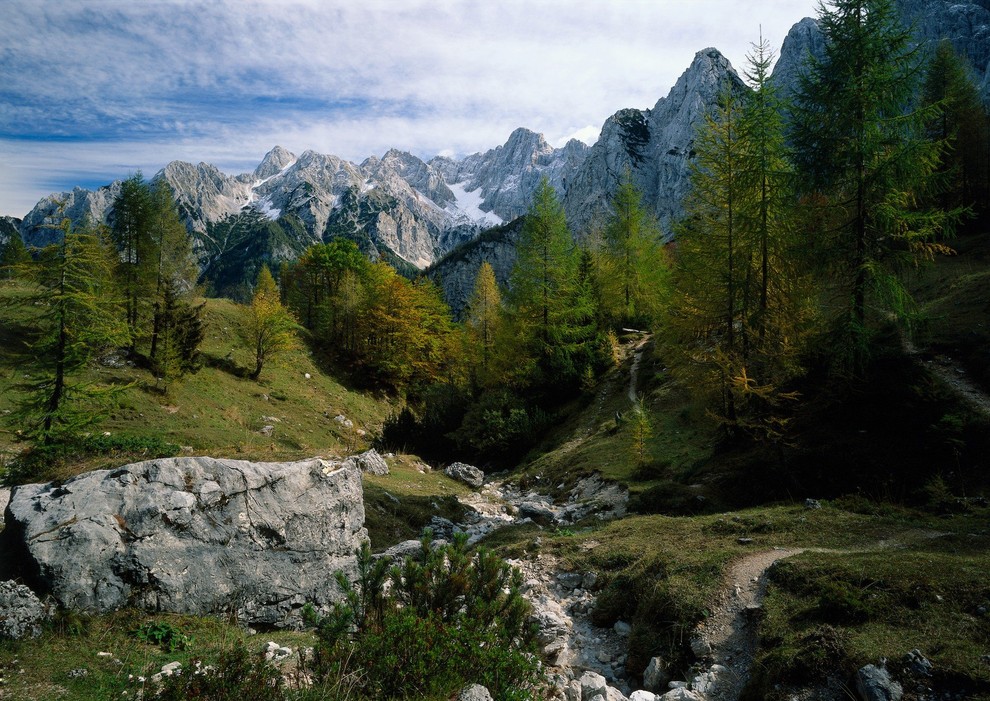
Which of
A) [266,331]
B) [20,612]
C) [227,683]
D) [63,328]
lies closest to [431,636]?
[227,683]

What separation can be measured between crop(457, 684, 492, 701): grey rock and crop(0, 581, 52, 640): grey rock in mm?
5289

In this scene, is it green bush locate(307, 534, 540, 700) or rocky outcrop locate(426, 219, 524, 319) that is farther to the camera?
rocky outcrop locate(426, 219, 524, 319)

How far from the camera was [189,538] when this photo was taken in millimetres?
7574

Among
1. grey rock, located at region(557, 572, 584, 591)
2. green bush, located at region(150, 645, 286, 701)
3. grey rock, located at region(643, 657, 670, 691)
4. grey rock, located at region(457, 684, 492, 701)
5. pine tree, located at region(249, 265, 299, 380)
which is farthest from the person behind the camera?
pine tree, located at region(249, 265, 299, 380)

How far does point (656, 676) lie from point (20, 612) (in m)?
8.10

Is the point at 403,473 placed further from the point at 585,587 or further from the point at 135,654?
the point at 135,654

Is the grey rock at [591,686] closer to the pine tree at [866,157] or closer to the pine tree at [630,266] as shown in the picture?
the pine tree at [866,157]

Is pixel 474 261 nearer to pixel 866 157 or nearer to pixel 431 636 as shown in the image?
pixel 866 157

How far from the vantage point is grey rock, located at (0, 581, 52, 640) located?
5.71 metres

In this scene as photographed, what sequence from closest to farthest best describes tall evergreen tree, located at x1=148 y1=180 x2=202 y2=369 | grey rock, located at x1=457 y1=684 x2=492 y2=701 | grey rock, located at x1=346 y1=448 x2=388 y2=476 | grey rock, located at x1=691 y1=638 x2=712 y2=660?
grey rock, located at x1=457 y1=684 x2=492 y2=701
grey rock, located at x1=691 y1=638 x2=712 y2=660
grey rock, located at x1=346 y1=448 x2=388 y2=476
tall evergreen tree, located at x1=148 y1=180 x2=202 y2=369

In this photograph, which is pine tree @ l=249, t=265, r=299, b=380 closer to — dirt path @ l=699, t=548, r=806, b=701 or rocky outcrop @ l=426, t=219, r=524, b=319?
dirt path @ l=699, t=548, r=806, b=701

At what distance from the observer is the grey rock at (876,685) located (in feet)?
15.8

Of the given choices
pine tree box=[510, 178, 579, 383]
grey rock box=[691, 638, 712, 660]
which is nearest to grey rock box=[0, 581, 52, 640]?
grey rock box=[691, 638, 712, 660]

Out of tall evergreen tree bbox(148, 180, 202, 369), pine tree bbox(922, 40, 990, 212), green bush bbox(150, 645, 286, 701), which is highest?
pine tree bbox(922, 40, 990, 212)
